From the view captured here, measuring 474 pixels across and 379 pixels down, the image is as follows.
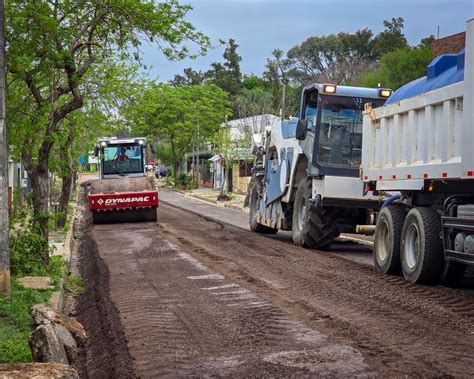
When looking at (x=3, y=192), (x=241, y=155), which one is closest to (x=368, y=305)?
(x=3, y=192)

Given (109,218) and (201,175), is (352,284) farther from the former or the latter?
(201,175)

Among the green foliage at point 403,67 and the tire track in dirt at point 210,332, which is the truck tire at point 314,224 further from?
the green foliage at point 403,67

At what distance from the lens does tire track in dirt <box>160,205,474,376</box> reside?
739 centimetres

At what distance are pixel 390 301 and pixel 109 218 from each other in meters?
18.3

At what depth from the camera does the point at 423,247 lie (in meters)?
12.0

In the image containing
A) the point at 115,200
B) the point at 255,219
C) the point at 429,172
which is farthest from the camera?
the point at 115,200

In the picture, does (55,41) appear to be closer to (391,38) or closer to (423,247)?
(423,247)

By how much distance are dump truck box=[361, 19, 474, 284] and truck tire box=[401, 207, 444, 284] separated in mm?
15

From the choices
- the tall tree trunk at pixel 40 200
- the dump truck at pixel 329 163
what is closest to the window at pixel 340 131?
the dump truck at pixel 329 163

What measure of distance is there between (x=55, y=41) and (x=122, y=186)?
14141 mm

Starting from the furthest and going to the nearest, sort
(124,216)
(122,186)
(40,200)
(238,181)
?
(238,181), (124,216), (122,186), (40,200)

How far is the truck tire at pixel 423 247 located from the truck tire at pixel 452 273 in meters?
0.10

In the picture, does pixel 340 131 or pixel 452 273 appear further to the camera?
pixel 340 131

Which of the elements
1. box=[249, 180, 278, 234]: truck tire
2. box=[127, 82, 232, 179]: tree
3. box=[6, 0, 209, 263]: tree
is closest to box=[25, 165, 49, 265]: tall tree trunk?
box=[6, 0, 209, 263]: tree
